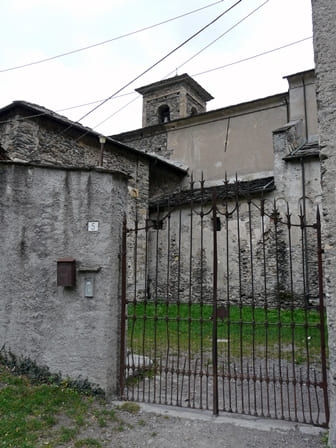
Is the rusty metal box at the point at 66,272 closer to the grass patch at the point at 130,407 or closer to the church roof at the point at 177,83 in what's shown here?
the grass patch at the point at 130,407

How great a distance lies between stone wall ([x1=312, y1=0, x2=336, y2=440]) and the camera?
286 centimetres

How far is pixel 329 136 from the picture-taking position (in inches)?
120

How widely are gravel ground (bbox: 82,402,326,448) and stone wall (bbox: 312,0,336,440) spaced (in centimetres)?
43

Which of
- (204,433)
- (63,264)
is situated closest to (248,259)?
(63,264)

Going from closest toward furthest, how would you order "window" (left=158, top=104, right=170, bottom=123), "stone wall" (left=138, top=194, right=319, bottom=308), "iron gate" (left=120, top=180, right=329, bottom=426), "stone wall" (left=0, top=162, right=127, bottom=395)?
"stone wall" (left=0, top=162, right=127, bottom=395)
"iron gate" (left=120, top=180, right=329, bottom=426)
"stone wall" (left=138, top=194, right=319, bottom=308)
"window" (left=158, top=104, right=170, bottom=123)

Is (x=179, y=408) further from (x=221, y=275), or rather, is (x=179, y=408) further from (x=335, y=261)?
(x=221, y=275)

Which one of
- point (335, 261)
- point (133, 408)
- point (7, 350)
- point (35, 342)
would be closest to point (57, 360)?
point (35, 342)

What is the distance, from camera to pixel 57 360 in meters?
4.21

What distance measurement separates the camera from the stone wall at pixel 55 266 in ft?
13.6

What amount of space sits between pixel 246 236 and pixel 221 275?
64.0 inches

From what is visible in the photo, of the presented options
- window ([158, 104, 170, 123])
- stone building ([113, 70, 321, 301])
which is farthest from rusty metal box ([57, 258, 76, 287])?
window ([158, 104, 170, 123])

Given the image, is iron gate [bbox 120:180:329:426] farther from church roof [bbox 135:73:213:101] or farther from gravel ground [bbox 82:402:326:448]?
church roof [bbox 135:73:213:101]

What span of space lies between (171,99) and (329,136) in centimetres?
2035

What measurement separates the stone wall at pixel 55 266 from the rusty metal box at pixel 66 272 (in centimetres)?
6
